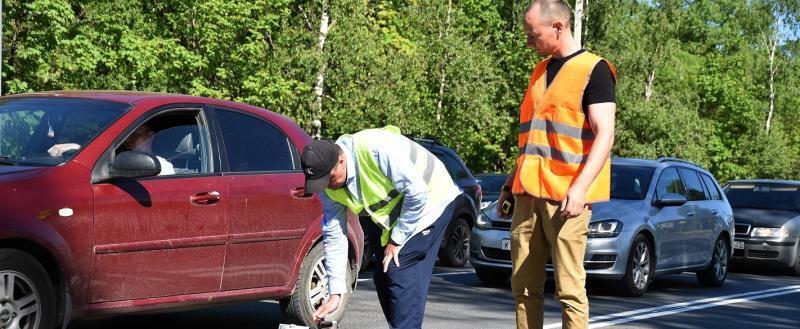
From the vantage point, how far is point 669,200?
14234 mm

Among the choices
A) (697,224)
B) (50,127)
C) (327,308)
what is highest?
(50,127)

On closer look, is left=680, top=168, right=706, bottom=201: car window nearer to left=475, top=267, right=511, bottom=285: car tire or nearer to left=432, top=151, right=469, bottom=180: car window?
left=475, top=267, right=511, bottom=285: car tire

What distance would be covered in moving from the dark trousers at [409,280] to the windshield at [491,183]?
1655 cm

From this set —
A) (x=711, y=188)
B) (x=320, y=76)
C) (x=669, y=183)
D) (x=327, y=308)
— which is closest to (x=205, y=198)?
(x=327, y=308)

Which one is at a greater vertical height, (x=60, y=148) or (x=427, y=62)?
(x=427, y=62)

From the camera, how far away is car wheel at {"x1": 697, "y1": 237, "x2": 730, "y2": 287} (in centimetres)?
1587

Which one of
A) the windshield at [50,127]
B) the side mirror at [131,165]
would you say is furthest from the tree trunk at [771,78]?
the side mirror at [131,165]

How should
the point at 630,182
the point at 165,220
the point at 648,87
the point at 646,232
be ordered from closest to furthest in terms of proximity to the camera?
1. the point at 165,220
2. the point at 646,232
3. the point at 630,182
4. the point at 648,87

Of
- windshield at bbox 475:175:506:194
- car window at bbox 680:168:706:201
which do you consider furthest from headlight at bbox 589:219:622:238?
windshield at bbox 475:175:506:194

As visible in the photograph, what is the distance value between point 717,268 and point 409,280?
10.9 metres

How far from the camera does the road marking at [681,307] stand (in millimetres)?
11005

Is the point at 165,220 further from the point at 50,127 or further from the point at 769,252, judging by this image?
the point at 769,252

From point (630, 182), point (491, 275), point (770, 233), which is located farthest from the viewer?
point (770, 233)

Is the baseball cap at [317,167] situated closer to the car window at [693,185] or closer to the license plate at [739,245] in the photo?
the car window at [693,185]
